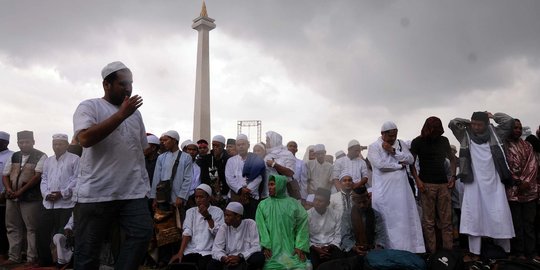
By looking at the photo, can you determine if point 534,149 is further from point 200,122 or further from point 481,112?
point 200,122

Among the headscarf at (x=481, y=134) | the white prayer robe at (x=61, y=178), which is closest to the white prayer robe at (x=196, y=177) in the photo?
the white prayer robe at (x=61, y=178)

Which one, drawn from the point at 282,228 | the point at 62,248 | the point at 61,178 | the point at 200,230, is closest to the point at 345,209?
the point at 282,228

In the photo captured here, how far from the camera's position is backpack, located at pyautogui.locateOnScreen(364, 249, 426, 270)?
452cm

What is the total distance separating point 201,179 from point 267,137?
4.13ft

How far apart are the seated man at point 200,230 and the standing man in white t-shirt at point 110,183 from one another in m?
2.47

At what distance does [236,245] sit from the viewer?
17.1 feet

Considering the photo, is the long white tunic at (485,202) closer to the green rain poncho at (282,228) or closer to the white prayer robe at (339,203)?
the white prayer robe at (339,203)

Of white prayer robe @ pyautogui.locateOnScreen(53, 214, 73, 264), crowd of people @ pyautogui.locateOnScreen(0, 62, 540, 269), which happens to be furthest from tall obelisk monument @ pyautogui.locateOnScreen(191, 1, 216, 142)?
white prayer robe @ pyautogui.locateOnScreen(53, 214, 73, 264)

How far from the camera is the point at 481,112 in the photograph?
5836 mm

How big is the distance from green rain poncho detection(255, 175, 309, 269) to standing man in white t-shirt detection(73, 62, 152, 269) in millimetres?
2425

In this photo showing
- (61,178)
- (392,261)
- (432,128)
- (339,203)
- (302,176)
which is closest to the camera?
(392,261)

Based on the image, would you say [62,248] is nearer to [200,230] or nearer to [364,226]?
[200,230]

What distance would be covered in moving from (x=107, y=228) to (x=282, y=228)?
264 centimetres

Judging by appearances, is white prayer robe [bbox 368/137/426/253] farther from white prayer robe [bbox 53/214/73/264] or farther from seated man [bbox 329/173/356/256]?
white prayer robe [bbox 53/214/73/264]
